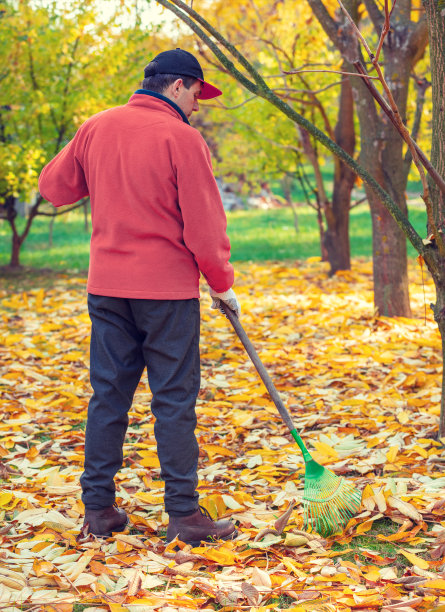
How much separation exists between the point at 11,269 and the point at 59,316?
297 cm

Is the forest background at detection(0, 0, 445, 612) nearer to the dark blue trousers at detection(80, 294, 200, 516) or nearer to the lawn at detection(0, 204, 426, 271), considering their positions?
the dark blue trousers at detection(80, 294, 200, 516)

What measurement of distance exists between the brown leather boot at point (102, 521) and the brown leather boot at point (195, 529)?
0.23 m

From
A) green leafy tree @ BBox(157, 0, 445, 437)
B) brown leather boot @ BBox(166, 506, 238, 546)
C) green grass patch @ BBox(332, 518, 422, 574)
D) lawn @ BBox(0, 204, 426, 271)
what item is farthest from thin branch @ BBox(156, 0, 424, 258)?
lawn @ BBox(0, 204, 426, 271)

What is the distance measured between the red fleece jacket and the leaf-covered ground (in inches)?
38.0

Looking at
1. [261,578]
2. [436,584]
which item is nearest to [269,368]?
[261,578]

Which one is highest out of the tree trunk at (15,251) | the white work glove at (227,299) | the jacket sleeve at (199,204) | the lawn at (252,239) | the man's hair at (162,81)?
the man's hair at (162,81)

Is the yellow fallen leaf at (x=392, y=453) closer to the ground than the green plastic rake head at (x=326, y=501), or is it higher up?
closer to the ground

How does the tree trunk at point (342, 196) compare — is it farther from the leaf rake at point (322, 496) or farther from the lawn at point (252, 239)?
the leaf rake at point (322, 496)

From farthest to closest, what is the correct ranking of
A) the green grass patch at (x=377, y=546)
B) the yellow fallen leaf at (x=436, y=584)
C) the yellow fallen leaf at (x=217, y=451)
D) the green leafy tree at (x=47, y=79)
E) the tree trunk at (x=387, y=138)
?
the green leafy tree at (x=47, y=79) < the tree trunk at (x=387, y=138) < the yellow fallen leaf at (x=217, y=451) < the green grass patch at (x=377, y=546) < the yellow fallen leaf at (x=436, y=584)

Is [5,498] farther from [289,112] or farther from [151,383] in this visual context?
[289,112]

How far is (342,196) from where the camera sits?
8539 millimetres

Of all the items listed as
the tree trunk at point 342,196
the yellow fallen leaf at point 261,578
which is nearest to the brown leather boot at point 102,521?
the yellow fallen leaf at point 261,578

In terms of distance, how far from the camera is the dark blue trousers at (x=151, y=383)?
2.64 m

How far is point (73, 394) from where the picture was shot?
4.58 meters
